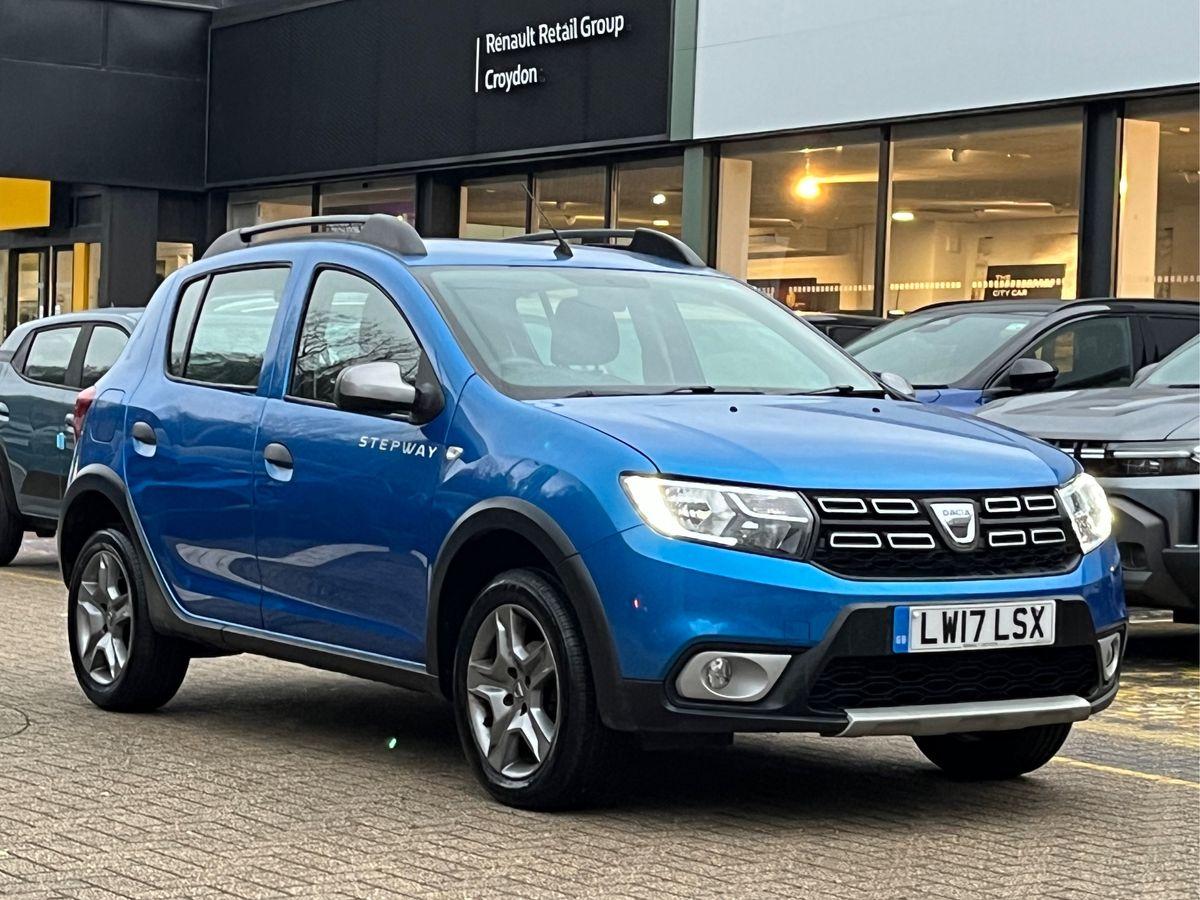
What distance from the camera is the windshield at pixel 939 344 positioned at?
12758 mm

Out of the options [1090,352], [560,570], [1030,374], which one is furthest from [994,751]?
[1090,352]

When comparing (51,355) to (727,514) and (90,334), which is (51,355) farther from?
(727,514)

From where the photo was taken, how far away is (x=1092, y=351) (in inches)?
515

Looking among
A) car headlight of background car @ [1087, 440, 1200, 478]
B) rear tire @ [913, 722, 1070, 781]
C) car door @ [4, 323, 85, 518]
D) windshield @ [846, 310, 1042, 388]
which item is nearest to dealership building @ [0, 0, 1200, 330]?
car door @ [4, 323, 85, 518]

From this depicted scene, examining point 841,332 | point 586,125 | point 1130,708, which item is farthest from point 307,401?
point 586,125

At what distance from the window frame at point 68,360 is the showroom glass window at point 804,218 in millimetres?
9725

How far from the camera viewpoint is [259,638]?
7570 millimetres

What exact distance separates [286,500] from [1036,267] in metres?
14.2

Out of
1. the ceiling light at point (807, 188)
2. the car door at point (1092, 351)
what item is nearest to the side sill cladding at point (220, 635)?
the car door at point (1092, 351)

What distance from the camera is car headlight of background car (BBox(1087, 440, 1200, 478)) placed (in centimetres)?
1001

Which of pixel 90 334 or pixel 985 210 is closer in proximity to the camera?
pixel 90 334

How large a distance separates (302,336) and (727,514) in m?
2.22

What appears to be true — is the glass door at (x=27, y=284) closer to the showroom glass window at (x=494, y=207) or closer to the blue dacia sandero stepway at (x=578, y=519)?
the showroom glass window at (x=494, y=207)

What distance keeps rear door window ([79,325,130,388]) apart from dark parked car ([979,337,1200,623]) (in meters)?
6.37
